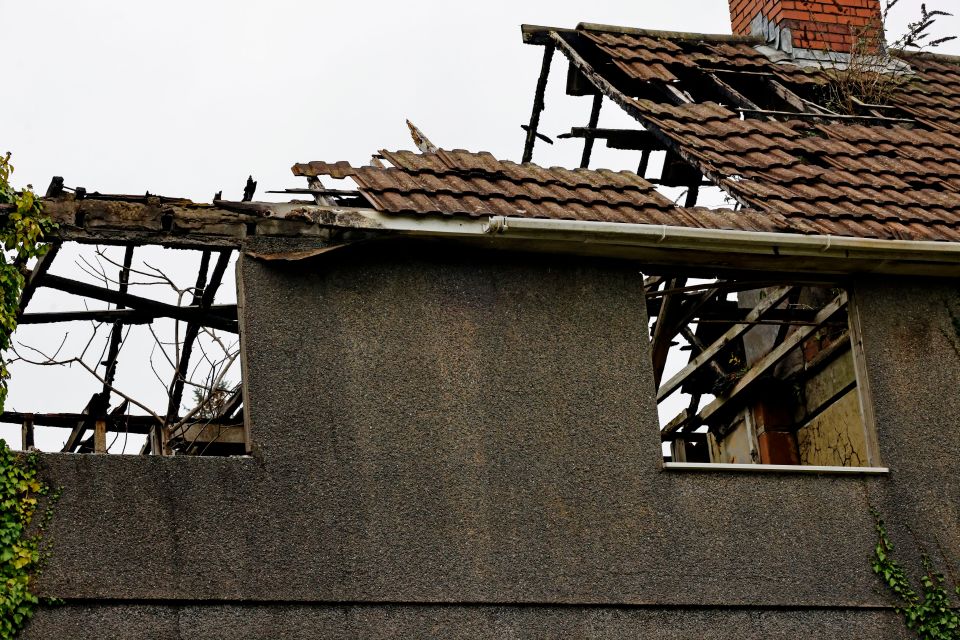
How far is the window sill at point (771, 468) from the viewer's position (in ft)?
28.1

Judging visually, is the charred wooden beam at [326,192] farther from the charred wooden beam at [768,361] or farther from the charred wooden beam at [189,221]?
the charred wooden beam at [768,361]

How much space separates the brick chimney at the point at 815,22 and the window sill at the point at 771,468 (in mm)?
5219

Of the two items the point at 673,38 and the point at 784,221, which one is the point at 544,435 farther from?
the point at 673,38

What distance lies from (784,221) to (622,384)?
1618mm

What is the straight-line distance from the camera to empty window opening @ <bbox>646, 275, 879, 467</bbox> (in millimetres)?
11305

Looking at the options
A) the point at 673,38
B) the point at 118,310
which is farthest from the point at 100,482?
the point at 673,38

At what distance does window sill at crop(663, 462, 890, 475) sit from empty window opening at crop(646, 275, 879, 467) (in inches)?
73.9

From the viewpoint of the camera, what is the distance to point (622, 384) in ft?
28.8

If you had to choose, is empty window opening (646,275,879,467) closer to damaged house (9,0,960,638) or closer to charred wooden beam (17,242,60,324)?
damaged house (9,0,960,638)

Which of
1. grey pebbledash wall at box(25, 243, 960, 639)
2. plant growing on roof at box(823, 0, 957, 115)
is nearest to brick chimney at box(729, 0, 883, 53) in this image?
plant growing on roof at box(823, 0, 957, 115)

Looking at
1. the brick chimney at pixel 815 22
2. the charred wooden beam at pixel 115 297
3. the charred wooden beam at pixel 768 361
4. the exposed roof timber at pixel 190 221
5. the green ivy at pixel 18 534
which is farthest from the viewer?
the brick chimney at pixel 815 22

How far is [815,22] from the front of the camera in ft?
42.7

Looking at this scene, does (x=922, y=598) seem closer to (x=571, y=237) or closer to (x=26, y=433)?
(x=571, y=237)

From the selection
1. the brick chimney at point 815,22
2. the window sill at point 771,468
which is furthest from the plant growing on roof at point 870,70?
the window sill at point 771,468
